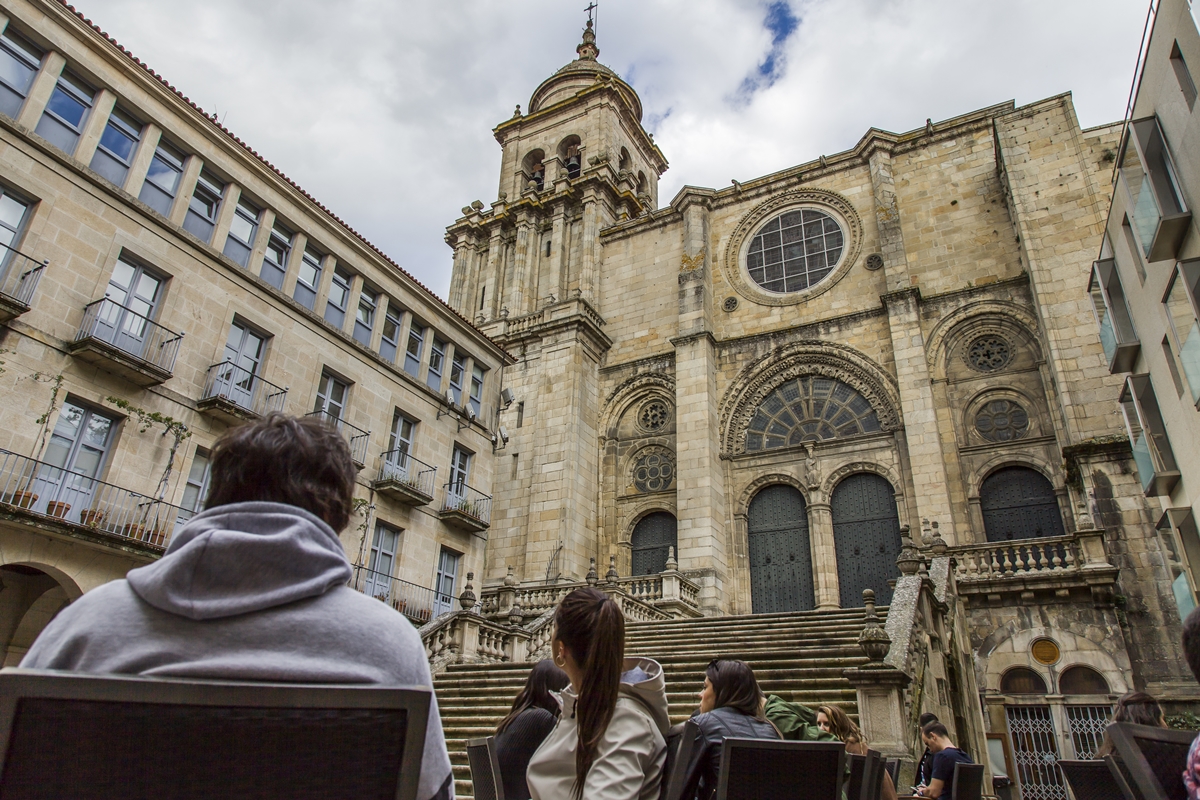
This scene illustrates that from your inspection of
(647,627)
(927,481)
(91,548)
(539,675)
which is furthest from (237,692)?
(927,481)

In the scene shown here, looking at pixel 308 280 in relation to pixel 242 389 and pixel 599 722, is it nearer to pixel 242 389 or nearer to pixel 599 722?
pixel 242 389

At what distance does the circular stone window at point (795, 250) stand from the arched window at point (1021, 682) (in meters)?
12.7

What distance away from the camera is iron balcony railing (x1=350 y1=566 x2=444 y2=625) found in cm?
1530

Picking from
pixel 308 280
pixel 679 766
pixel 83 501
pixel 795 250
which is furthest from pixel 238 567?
pixel 795 250

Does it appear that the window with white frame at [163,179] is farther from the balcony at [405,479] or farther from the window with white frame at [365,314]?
the balcony at [405,479]

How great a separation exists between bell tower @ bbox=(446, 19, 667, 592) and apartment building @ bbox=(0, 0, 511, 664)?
15.1 feet

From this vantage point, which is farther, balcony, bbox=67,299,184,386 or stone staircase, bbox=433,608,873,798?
balcony, bbox=67,299,184,386

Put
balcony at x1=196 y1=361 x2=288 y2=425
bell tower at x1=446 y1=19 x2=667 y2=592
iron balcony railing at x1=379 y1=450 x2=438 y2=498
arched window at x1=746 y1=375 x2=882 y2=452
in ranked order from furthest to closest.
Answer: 1. bell tower at x1=446 y1=19 x2=667 y2=592
2. arched window at x1=746 y1=375 x2=882 y2=452
3. iron balcony railing at x1=379 y1=450 x2=438 y2=498
4. balcony at x1=196 y1=361 x2=288 y2=425

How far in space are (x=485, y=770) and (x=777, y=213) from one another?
24.6 metres

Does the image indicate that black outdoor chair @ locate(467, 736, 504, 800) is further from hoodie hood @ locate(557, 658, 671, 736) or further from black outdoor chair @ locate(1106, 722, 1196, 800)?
black outdoor chair @ locate(1106, 722, 1196, 800)

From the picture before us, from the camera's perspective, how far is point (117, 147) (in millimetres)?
13289

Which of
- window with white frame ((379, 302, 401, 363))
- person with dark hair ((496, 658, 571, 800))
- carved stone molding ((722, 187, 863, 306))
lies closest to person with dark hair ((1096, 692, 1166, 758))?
person with dark hair ((496, 658, 571, 800))

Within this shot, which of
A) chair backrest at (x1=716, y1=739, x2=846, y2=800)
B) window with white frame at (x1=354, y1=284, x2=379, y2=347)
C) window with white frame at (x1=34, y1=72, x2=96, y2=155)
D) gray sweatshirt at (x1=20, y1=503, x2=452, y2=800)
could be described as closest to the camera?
gray sweatshirt at (x1=20, y1=503, x2=452, y2=800)

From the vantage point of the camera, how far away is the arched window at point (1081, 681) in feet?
47.3
